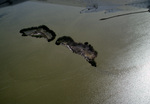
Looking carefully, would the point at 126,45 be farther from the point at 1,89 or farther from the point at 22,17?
the point at 22,17

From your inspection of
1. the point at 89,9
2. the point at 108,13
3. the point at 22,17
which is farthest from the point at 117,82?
the point at 22,17

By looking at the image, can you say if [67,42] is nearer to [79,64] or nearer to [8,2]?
[79,64]

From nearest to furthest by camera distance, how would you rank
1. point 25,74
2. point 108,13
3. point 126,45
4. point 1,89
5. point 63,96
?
1. point 63,96
2. point 1,89
3. point 25,74
4. point 126,45
5. point 108,13

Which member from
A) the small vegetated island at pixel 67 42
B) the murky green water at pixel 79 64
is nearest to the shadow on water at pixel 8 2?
the murky green water at pixel 79 64

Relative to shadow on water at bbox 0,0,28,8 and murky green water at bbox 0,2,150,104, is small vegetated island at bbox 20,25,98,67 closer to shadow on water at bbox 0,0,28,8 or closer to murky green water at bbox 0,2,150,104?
murky green water at bbox 0,2,150,104

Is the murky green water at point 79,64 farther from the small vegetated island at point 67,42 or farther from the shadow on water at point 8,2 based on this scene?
the shadow on water at point 8,2

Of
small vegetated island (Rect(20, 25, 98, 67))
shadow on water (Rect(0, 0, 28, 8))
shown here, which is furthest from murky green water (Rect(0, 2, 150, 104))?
shadow on water (Rect(0, 0, 28, 8))
